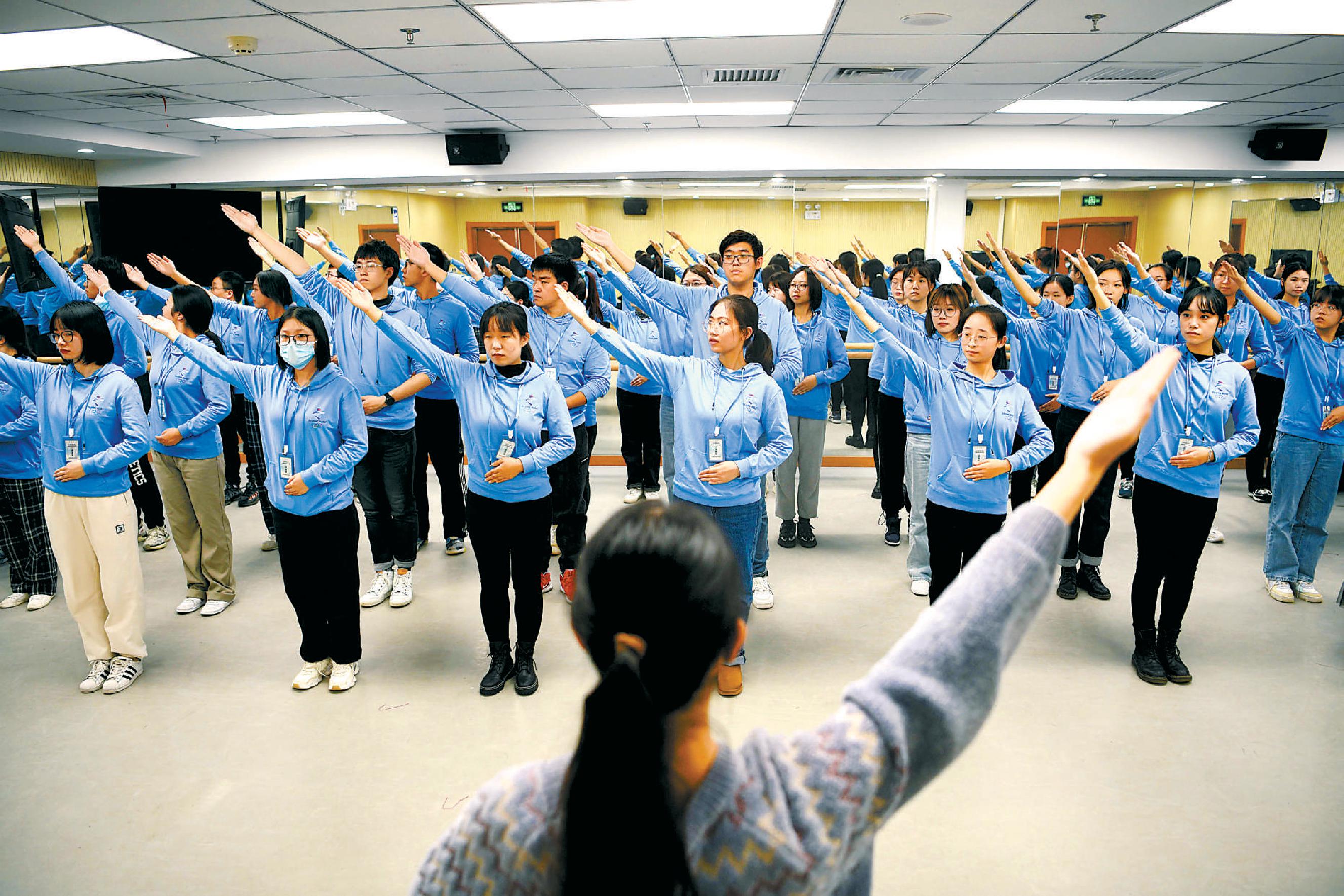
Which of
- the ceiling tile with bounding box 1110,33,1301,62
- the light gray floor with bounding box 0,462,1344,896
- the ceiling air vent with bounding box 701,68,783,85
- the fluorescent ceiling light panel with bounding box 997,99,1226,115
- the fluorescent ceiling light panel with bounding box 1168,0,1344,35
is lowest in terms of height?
the light gray floor with bounding box 0,462,1344,896

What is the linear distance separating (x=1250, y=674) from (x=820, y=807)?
3915 mm

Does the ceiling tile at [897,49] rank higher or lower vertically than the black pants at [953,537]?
higher

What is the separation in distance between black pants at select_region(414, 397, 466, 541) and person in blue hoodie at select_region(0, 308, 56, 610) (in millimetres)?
1882

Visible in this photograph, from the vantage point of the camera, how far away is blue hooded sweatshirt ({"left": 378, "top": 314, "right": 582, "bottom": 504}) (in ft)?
11.0

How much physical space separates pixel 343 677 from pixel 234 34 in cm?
374

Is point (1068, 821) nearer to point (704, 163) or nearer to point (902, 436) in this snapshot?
point (902, 436)

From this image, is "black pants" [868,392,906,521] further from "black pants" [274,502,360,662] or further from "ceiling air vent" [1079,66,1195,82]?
"black pants" [274,502,360,662]

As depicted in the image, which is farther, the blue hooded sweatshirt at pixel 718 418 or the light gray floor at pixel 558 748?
the blue hooded sweatshirt at pixel 718 418

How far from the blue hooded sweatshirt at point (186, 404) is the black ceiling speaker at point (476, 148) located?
15.1 ft

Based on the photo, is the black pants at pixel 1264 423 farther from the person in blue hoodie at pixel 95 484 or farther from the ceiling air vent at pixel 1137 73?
the person in blue hoodie at pixel 95 484

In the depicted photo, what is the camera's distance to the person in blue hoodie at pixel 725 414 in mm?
3289

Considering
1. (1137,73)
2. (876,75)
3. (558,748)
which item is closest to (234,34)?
(876,75)

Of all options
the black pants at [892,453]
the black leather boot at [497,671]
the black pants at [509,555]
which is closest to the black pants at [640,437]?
the black pants at [892,453]

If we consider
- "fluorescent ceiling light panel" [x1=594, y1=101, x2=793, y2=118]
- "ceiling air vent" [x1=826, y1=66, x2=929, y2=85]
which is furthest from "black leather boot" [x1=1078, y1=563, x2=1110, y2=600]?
"fluorescent ceiling light panel" [x1=594, y1=101, x2=793, y2=118]
